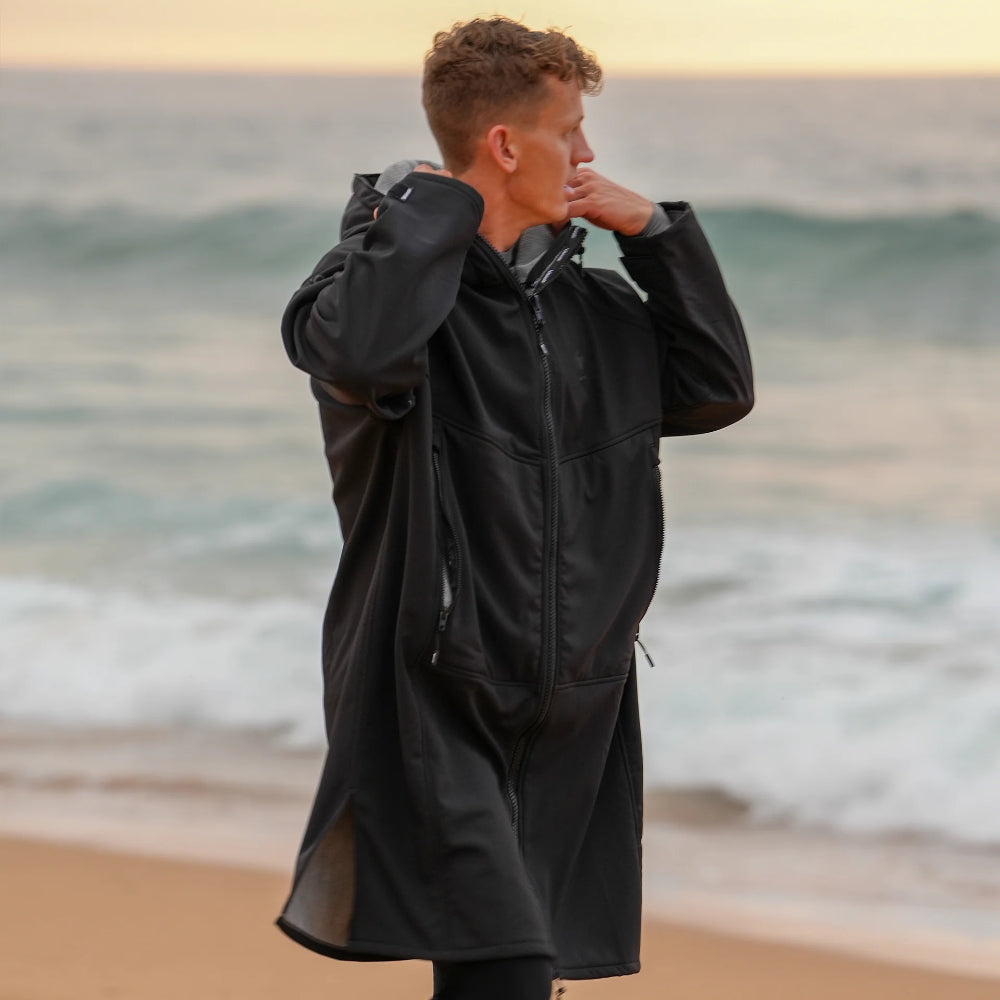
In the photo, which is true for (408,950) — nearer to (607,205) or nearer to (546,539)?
(546,539)

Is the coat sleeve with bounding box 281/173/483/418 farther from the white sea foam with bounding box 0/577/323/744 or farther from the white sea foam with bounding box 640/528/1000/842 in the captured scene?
the white sea foam with bounding box 0/577/323/744

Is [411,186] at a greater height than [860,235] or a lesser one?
lesser

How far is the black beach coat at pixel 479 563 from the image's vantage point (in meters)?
2.24

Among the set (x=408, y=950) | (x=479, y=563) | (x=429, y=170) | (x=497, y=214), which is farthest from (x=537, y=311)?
(x=408, y=950)

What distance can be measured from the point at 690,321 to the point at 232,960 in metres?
2.17

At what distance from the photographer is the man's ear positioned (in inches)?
92.0

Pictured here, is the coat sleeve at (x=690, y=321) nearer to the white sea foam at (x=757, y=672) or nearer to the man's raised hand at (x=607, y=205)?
the man's raised hand at (x=607, y=205)

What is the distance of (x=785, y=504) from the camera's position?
9.45 metres

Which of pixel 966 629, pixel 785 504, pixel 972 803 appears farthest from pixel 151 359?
pixel 972 803

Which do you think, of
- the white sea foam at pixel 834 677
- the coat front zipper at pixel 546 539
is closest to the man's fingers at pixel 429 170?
the coat front zipper at pixel 546 539

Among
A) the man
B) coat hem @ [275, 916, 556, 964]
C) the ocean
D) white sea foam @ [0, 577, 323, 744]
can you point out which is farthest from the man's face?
white sea foam @ [0, 577, 323, 744]

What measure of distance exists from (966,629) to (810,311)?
7038 millimetres

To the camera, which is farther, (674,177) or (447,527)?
(674,177)

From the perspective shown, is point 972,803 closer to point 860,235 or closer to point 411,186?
point 411,186
